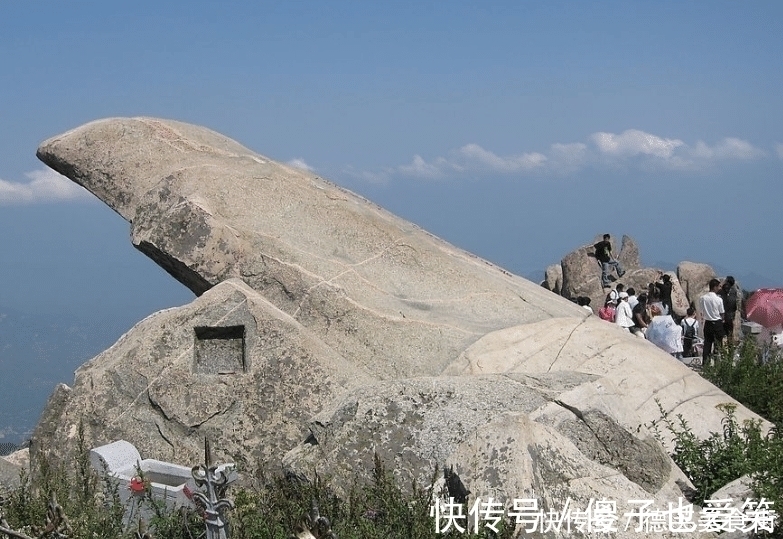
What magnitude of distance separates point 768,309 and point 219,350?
37.4ft

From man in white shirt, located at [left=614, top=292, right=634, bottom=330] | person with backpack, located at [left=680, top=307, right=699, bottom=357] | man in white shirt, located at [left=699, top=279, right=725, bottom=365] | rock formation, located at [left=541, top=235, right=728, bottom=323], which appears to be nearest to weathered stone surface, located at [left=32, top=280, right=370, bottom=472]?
man in white shirt, located at [left=614, top=292, right=634, bottom=330]

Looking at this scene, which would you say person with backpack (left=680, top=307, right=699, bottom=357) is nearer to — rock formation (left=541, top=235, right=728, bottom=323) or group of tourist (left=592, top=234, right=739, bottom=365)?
group of tourist (left=592, top=234, right=739, bottom=365)

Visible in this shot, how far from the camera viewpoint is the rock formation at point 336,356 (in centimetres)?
666

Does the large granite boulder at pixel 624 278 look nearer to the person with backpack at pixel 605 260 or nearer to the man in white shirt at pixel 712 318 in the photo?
the person with backpack at pixel 605 260

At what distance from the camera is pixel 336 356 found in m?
8.36

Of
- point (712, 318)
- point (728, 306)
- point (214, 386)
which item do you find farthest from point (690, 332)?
point (214, 386)

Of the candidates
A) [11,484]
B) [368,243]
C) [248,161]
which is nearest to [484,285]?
[368,243]

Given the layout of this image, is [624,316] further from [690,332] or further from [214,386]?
[214,386]

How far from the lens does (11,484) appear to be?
8.52 m

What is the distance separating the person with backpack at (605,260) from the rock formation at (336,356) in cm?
1575

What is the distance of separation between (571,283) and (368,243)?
18241 mm

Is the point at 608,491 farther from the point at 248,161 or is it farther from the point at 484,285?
the point at 248,161

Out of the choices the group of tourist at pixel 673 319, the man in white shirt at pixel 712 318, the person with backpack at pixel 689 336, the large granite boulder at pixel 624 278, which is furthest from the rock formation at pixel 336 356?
the large granite boulder at pixel 624 278

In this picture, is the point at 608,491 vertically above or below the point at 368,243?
below
